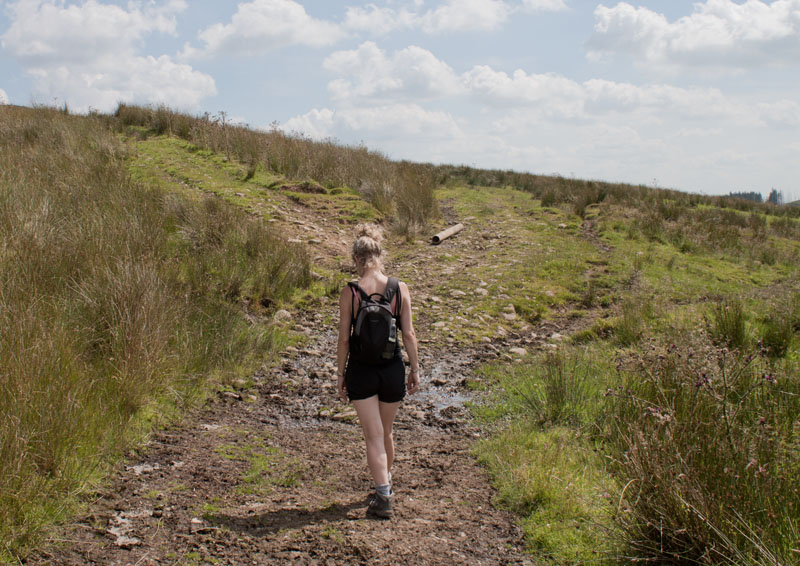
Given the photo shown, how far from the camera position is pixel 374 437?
12.3ft

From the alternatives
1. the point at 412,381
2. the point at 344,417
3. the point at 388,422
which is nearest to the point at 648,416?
the point at 412,381

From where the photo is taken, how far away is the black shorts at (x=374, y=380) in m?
3.74

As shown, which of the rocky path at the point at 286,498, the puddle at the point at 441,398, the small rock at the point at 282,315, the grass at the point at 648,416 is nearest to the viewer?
the grass at the point at 648,416

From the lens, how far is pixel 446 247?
43.3 ft

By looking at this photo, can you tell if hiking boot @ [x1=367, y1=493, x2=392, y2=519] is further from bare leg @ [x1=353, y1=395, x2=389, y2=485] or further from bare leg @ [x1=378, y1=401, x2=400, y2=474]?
bare leg @ [x1=378, y1=401, x2=400, y2=474]

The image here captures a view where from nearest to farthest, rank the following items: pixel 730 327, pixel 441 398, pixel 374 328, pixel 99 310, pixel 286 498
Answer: pixel 374 328 → pixel 286 498 → pixel 99 310 → pixel 441 398 → pixel 730 327

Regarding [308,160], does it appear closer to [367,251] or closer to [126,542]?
[367,251]

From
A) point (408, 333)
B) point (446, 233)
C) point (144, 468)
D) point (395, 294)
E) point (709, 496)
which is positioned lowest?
point (144, 468)

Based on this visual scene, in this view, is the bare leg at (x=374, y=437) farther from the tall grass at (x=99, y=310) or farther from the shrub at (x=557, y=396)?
the shrub at (x=557, y=396)

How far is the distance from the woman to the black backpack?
1.3 inches

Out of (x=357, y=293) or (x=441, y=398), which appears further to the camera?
(x=441, y=398)

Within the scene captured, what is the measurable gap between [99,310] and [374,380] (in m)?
2.92

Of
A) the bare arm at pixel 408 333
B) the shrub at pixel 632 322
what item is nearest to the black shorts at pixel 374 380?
the bare arm at pixel 408 333

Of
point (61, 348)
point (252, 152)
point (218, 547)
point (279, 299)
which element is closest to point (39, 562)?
point (218, 547)
